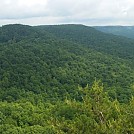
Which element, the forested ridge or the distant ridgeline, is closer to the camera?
the forested ridge

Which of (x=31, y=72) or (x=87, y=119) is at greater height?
(x=87, y=119)

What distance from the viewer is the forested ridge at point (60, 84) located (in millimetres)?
19953

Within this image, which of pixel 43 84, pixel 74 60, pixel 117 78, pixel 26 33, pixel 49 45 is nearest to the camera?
pixel 43 84

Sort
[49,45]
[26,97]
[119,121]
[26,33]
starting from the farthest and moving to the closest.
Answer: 1. [26,33]
2. [49,45]
3. [26,97]
4. [119,121]

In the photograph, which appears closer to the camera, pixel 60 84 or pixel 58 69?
pixel 60 84

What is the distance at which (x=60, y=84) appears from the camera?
105312 mm

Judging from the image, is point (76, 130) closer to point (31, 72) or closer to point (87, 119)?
point (87, 119)

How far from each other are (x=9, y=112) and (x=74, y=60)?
5898 centimetres

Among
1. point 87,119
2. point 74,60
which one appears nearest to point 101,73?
point 74,60

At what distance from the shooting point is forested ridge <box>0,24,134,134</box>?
20.0 metres

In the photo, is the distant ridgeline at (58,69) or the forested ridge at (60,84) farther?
the distant ridgeline at (58,69)

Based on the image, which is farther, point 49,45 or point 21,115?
point 49,45

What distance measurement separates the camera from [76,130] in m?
19.6

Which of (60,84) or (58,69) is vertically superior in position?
(58,69)
